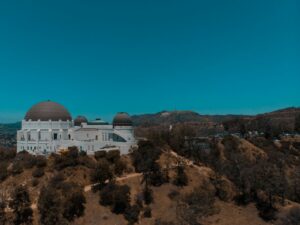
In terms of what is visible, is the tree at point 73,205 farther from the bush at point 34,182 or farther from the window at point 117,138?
the window at point 117,138

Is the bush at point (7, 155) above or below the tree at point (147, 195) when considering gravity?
Result: above

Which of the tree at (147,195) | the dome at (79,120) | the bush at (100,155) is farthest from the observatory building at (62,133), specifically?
the tree at (147,195)

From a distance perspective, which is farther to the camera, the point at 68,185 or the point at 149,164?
the point at 149,164

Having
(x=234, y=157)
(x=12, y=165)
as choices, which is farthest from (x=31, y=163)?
(x=234, y=157)

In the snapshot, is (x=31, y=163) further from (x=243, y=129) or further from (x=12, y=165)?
(x=243, y=129)

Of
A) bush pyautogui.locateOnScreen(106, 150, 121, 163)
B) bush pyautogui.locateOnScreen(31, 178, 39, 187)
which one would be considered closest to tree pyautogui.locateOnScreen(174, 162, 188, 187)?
bush pyautogui.locateOnScreen(106, 150, 121, 163)

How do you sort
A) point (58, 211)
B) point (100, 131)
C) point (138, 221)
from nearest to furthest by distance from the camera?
point (58, 211) < point (138, 221) < point (100, 131)
